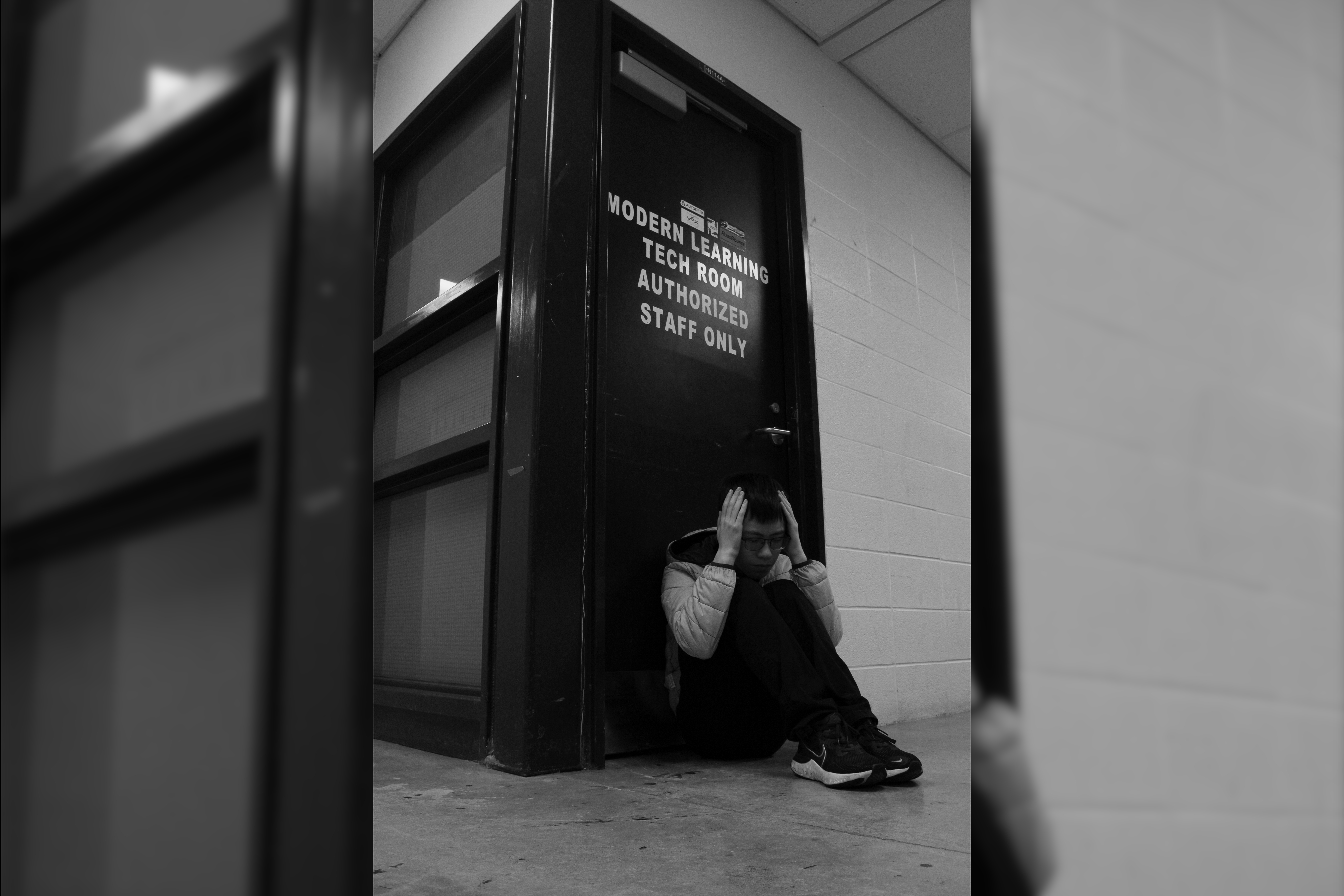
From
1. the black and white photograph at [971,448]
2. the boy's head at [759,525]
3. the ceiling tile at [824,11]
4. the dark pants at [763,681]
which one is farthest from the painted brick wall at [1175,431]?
the ceiling tile at [824,11]

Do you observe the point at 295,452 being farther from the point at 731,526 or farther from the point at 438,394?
the point at 438,394

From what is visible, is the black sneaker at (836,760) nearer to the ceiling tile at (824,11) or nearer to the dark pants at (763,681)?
the dark pants at (763,681)

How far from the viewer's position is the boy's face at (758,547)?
2.17 metres

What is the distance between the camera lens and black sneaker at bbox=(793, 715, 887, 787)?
1.77m

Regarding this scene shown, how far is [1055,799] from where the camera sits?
366mm

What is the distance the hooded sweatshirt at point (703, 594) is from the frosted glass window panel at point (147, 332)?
1671 mm

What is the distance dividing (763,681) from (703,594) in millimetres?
250

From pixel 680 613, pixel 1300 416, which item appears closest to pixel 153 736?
pixel 1300 416

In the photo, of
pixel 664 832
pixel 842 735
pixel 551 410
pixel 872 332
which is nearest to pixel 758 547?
pixel 842 735

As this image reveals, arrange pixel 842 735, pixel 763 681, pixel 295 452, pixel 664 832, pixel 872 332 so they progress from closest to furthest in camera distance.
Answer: pixel 295 452, pixel 664 832, pixel 842 735, pixel 763 681, pixel 872 332

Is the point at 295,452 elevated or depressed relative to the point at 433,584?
elevated

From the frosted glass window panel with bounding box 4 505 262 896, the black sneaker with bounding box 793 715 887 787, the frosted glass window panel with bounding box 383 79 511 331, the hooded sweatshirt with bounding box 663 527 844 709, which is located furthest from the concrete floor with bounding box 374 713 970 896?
the frosted glass window panel with bounding box 383 79 511 331

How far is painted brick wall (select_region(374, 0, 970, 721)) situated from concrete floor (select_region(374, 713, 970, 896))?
1027 mm

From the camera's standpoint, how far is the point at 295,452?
0.37m
